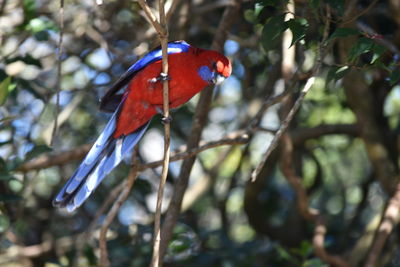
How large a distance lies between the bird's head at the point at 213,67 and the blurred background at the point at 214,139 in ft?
0.84

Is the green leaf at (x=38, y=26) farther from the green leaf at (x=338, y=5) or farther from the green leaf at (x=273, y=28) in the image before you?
the green leaf at (x=338, y=5)

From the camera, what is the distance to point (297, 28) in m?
2.40

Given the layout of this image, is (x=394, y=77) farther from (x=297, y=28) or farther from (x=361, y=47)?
(x=297, y=28)

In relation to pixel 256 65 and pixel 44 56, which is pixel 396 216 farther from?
pixel 44 56

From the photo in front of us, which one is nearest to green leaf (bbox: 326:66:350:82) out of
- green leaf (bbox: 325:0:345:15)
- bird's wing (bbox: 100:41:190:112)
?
green leaf (bbox: 325:0:345:15)

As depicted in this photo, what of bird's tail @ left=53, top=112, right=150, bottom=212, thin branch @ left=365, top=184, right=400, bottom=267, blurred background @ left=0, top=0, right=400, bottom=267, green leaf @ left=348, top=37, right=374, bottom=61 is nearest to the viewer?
green leaf @ left=348, top=37, right=374, bottom=61

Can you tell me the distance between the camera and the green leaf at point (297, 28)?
2.38 metres

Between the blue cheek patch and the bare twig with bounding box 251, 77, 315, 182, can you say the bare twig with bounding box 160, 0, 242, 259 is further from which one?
the bare twig with bounding box 251, 77, 315, 182

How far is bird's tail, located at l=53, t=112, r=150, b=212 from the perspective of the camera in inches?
107

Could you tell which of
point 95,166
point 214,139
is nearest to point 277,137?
point 95,166

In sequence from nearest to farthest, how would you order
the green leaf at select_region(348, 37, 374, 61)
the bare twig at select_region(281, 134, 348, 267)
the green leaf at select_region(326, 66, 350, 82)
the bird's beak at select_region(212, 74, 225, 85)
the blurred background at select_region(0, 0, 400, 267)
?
the green leaf at select_region(348, 37, 374, 61) → the green leaf at select_region(326, 66, 350, 82) → the bird's beak at select_region(212, 74, 225, 85) → the bare twig at select_region(281, 134, 348, 267) → the blurred background at select_region(0, 0, 400, 267)

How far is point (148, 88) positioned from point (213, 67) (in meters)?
0.31

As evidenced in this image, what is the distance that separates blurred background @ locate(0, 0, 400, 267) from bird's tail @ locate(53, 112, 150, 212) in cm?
37

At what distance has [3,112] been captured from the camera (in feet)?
13.3
